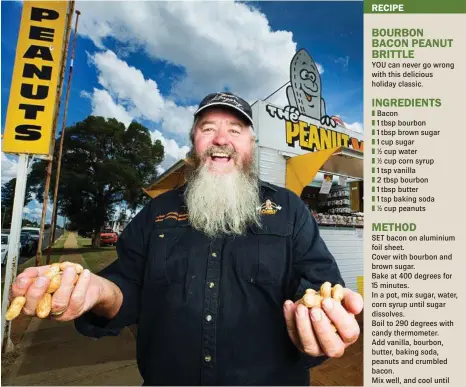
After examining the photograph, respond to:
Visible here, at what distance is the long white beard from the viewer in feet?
5.42

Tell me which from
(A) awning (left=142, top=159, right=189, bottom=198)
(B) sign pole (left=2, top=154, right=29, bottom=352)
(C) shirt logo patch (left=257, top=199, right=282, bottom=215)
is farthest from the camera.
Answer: (A) awning (left=142, top=159, right=189, bottom=198)

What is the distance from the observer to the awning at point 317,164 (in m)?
5.21

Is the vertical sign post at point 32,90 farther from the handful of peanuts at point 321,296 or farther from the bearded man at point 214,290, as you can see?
the handful of peanuts at point 321,296

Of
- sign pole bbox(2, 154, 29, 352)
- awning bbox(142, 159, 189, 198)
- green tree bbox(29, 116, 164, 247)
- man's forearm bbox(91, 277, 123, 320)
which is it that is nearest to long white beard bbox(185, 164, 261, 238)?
man's forearm bbox(91, 277, 123, 320)

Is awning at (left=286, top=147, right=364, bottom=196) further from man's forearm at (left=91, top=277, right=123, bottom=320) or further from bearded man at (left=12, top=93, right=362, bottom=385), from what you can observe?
man's forearm at (left=91, top=277, right=123, bottom=320)

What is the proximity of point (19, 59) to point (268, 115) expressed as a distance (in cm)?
448

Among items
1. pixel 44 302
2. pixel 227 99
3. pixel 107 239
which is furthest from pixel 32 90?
pixel 107 239

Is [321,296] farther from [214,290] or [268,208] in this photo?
[268,208]

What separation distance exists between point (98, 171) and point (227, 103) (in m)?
22.3

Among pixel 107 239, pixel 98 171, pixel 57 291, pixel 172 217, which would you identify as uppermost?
pixel 98 171

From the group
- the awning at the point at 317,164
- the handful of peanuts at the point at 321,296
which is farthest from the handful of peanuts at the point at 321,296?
the awning at the point at 317,164

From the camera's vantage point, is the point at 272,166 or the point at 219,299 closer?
the point at 219,299

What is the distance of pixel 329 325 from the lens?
0.91m

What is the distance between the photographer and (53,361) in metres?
3.74
